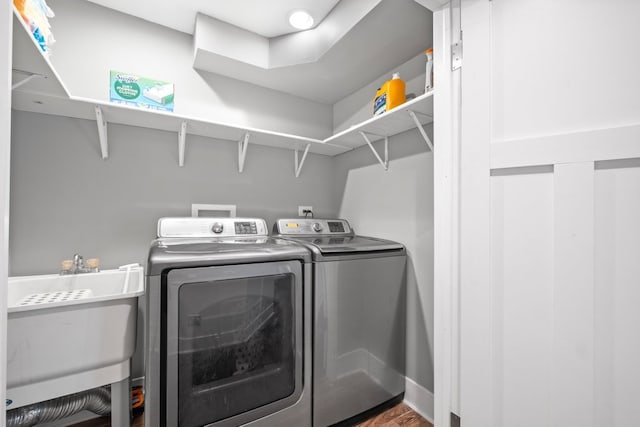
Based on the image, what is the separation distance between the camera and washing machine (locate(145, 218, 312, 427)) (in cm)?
104

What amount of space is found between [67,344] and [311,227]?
4.77 feet

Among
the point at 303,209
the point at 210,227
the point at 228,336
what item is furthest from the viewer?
the point at 303,209

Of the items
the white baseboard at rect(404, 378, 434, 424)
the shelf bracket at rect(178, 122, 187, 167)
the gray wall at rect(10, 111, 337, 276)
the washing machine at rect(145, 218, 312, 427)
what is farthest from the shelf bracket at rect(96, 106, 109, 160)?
the white baseboard at rect(404, 378, 434, 424)

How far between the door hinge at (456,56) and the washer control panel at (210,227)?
4.82 feet

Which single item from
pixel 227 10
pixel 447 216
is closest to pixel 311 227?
pixel 447 216

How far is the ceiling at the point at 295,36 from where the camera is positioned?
148 cm

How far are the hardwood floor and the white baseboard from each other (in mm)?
30

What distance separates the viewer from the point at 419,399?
1.59m

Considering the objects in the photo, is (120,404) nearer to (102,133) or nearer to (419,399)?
(102,133)

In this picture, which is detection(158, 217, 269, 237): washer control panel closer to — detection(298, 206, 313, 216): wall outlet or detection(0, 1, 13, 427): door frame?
detection(298, 206, 313, 216): wall outlet

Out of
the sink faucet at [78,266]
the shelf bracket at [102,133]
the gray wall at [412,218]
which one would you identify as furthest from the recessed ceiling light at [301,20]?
the sink faucet at [78,266]

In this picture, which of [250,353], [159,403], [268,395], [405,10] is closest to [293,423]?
[268,395]

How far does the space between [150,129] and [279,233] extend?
3.76 feet

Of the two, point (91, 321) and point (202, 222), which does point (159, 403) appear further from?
point (202, 222)
